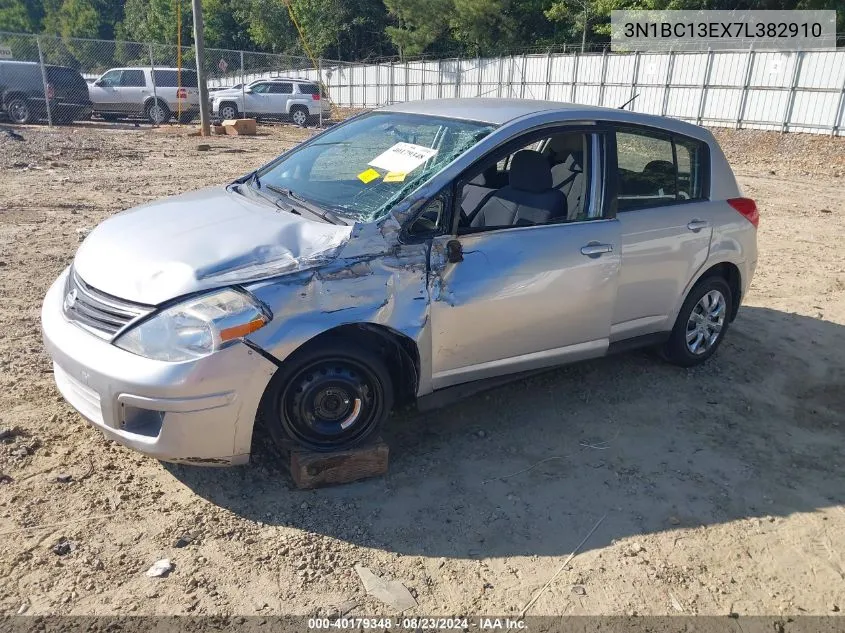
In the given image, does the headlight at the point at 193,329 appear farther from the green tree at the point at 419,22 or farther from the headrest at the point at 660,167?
the green tree at the point at 419,22

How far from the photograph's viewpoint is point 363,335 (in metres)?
3.38

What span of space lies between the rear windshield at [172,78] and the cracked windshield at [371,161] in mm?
19191

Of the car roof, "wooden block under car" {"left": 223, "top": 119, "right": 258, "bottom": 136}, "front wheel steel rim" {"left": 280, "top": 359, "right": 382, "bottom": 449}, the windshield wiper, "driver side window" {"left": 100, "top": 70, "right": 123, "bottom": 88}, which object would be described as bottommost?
"wooden block under car" {"left": 223, "top": 119, "right": 258, "bottom": 136}

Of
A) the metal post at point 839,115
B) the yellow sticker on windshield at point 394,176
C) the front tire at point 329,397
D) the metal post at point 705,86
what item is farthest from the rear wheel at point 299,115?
the front tire at point 329,397

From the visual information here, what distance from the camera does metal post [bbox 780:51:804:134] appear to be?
19078 millimetres

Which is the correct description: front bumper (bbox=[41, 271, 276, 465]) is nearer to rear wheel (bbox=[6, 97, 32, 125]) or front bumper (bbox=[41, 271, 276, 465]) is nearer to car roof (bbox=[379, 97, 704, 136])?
car roof (bbox=[379, 97, 704, 136])

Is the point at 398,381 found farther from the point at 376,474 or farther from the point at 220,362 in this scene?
the point at 220,362

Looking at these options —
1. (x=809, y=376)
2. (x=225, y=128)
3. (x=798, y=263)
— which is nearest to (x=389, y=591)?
(x=809, y=376)

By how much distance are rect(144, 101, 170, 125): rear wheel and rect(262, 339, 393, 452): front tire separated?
20841 millimetres

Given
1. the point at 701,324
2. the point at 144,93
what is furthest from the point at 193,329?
the point at 144,93

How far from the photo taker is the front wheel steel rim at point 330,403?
3.19 meters

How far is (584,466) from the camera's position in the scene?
146 inches

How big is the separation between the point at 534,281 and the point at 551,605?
1690 mm

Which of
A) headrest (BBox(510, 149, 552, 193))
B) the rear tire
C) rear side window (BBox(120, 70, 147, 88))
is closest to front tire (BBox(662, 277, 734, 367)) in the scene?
headrest (BBox(510, 149, 552, 193))
